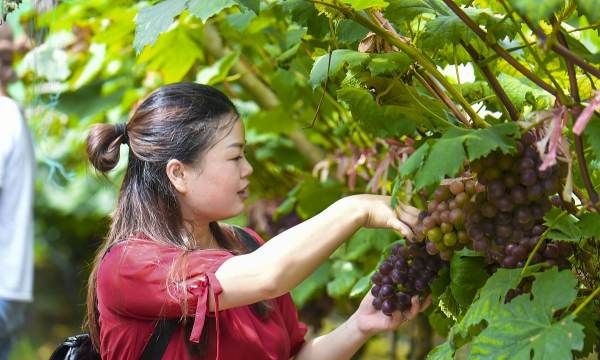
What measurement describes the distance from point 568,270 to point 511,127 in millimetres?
249

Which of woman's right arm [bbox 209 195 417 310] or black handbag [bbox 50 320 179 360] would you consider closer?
woman's right arm [bbox 209 195 417 310]

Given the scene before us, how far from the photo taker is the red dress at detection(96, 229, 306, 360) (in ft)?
7.48

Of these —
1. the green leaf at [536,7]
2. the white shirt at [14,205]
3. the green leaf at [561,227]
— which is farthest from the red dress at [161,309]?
the white shirt at [14,205]

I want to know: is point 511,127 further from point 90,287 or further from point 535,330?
point 90,287

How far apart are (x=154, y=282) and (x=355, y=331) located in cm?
50

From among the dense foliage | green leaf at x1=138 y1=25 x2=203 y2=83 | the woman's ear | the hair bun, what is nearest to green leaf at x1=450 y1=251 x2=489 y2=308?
the dense foliage

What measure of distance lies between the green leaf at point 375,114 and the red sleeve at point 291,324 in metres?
0.72

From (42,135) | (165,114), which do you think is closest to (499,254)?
(165,114)

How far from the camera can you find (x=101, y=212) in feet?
22.7

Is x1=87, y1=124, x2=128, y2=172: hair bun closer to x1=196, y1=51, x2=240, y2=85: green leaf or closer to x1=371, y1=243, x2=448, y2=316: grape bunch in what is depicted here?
x1=371, y1=243, x2=448, y2=316: grape bunch

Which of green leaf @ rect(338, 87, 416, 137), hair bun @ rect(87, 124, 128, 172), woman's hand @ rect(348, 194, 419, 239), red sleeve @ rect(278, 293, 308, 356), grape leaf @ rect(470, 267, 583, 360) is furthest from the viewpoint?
red sleeve @ rect(278, 293, 308, 356)

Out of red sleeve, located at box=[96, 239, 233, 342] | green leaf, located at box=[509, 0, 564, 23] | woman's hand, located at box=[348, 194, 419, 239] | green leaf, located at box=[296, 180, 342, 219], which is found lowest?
green leaf, located at box=[296, 180, 342, 219]

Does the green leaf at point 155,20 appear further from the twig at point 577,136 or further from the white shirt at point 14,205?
the white shirt at point 14,205

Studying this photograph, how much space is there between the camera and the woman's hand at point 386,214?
6.67 feet
